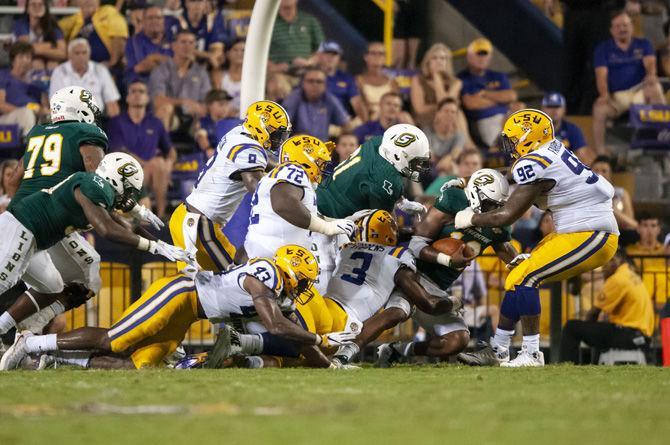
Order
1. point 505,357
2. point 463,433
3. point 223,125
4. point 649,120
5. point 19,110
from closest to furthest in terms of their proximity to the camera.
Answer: point 463,433, point 505,357, point 223,125, point 19,110, point 649,120

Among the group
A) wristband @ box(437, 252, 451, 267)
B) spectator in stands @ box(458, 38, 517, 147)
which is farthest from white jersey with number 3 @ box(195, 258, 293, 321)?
spectator in stands @ box(458, 38, 517, 147)

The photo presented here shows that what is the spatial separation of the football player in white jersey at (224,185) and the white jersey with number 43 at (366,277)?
2.98 ft

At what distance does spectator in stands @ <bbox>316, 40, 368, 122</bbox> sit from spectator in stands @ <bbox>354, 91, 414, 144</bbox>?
0.49 m

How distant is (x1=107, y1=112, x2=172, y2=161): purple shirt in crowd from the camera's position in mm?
14781

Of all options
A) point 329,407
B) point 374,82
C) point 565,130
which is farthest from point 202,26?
point 329,407

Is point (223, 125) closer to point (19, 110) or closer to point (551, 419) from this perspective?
point (19, 110)

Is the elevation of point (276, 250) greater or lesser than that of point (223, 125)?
lesser

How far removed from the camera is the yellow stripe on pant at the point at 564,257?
9875 millimetres

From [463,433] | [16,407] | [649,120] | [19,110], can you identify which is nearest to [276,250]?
[16,407]

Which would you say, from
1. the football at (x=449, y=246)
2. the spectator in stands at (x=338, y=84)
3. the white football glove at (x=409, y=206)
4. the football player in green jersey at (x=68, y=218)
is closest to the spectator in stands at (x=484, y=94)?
the spectator in stands at (x=338, y=84)

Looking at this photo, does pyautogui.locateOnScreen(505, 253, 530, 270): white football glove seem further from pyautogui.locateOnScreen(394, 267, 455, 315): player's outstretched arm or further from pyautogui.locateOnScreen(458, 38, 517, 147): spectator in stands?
pyautogui.locateOnScreen(458, 38, 517, 147): spectator in stands

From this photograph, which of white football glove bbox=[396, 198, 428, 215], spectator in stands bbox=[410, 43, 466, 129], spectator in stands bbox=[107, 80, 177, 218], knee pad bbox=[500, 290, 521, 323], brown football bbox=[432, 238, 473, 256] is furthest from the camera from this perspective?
spectator in stands bbox=[410, 43, 466, 129]

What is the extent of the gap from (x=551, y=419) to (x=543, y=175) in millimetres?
3950

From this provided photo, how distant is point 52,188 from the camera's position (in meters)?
9.62
